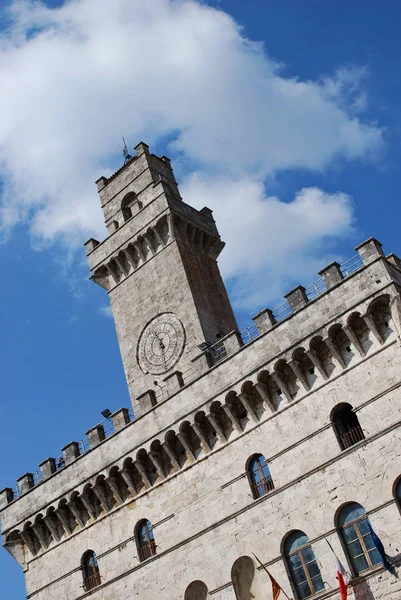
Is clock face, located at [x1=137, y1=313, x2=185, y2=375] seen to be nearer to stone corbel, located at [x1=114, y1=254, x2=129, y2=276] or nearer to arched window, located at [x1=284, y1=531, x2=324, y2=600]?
stone corbel, located at [x1=114, y1=254, x2=129, y2=276]

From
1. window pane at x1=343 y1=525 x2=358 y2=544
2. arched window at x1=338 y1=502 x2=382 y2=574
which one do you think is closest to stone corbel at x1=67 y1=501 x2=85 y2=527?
arched window at x1=338 y1=502 x2=382 y2=574

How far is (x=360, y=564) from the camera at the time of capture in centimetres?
2153

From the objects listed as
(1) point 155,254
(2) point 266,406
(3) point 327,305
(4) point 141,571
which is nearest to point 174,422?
(2) point 266,406

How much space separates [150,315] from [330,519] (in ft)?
41.8

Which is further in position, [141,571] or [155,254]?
[155,254]

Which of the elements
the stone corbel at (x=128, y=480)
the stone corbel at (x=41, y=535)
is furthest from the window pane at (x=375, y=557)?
the stone corbel at (x=41, y=535)

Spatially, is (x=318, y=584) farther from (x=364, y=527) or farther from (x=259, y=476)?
(x=259, y=476)

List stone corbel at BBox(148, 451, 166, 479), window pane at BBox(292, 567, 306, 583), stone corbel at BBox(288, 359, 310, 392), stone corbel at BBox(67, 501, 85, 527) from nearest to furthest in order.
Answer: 1. window pane at BBox(292, 567, 306, 583)
2. stone corbel at BBox(288, 359, 310, 392)
3. stone corbel at BBox(148, 451, 166, 479)
4. stone corbel at BBox(67, 501, 85, 527)

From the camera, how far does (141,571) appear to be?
26188 mm

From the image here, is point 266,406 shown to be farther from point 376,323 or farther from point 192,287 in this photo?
point 192,287

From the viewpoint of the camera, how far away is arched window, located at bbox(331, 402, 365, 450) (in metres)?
22.8

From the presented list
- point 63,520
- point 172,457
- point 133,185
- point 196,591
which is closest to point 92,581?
point 63,520

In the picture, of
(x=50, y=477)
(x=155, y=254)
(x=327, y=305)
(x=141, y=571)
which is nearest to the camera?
(x=327, y=305)

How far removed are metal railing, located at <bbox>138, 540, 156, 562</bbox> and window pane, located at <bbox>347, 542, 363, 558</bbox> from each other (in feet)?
24.6
